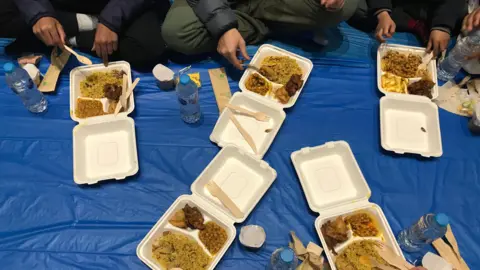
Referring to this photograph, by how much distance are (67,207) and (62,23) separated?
0.86 metres

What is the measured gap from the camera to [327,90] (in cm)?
169

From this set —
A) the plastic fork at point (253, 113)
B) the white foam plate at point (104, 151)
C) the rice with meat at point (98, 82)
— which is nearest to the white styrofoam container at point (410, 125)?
the plastic fork at point (253, 113)

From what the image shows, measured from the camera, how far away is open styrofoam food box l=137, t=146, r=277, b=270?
1.24 m

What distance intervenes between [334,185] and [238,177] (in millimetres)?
386

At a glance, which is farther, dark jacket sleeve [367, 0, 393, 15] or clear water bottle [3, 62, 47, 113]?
dark jacket sleeve [367, 0, 393, 15]

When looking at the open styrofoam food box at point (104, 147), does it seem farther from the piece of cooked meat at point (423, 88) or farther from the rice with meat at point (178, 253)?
the piece of cooked meat at point (423, 88)

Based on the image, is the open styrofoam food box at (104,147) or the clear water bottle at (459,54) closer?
the open styrofoam food box at (104,147)

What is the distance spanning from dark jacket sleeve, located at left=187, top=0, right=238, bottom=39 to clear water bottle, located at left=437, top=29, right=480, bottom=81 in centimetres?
102

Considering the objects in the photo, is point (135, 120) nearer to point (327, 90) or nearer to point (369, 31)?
point (327, 90)

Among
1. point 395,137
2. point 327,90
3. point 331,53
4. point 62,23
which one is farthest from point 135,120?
point 395,137

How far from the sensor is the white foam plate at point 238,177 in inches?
54.0

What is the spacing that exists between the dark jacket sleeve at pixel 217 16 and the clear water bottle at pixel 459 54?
1016 millimetres

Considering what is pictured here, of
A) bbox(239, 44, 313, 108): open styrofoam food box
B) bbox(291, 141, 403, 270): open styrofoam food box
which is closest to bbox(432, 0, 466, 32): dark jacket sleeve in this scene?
bbox(239, 44, 313, 108): open styrofoam food box

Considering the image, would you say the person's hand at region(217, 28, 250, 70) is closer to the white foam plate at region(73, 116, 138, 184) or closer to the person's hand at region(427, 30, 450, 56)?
the white foam plate at region(73, 116, 138, 184)
